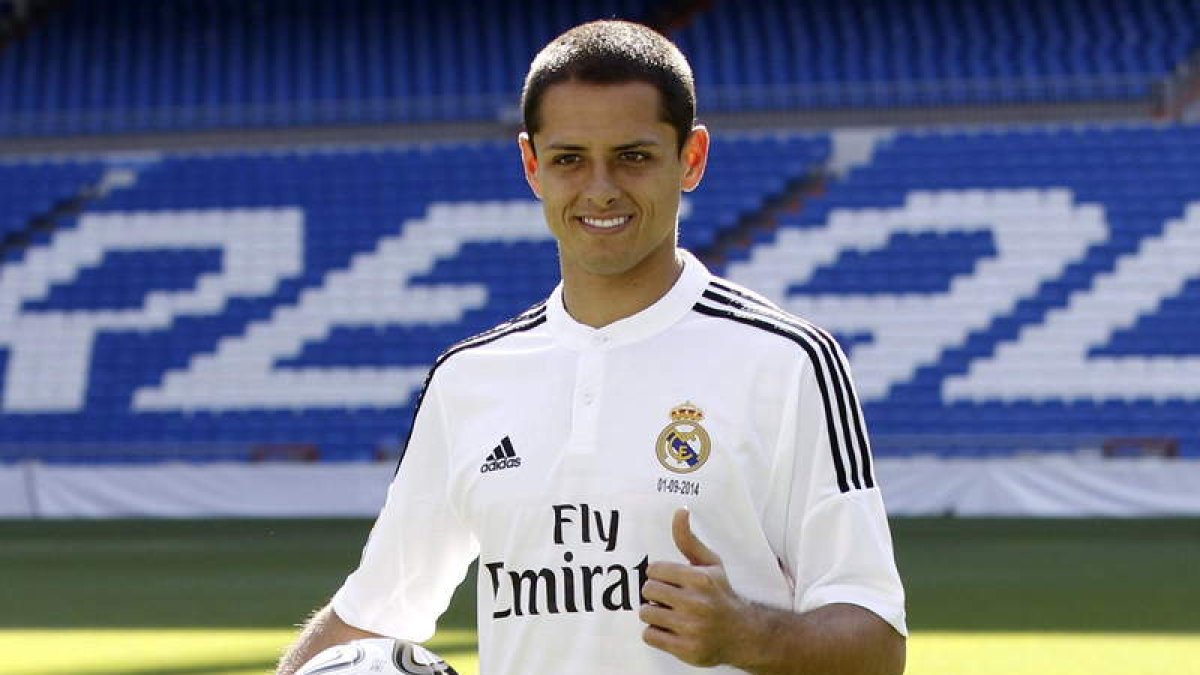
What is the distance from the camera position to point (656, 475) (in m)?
2.52

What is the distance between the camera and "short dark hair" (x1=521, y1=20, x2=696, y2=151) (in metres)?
2.51

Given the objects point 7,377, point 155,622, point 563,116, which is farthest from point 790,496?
point 7,377

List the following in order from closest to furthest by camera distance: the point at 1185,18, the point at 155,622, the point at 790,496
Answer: the point at 790,496 → the point at 155,622 → the point at 1185,18

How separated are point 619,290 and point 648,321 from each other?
59mm

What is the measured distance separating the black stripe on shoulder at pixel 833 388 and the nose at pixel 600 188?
0.78 feet

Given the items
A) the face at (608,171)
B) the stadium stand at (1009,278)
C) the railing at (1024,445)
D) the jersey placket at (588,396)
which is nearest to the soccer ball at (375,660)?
the jersey placket at (588,396)

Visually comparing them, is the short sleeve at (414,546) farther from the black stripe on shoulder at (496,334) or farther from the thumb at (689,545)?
the thumb at (689,545)

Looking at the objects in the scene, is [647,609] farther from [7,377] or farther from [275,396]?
[7,377]

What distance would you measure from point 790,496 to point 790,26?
79.1 feet

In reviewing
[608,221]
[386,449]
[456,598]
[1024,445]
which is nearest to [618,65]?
[608,221]

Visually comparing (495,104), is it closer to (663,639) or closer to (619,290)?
(619,290)

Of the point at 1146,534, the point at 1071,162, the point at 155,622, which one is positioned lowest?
the point at 1146,534

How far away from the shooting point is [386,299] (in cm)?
2128

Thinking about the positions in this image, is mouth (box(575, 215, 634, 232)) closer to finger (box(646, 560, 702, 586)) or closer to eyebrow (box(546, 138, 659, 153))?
eyebrow (box(546, 138, 659, 153))
